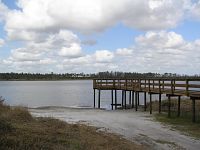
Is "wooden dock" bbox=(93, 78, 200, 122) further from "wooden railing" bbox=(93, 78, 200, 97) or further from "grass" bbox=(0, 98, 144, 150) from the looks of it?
"grass" bbox=(0, 98, 144, 150)

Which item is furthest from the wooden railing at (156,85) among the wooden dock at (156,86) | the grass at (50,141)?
the grass at (50,141)

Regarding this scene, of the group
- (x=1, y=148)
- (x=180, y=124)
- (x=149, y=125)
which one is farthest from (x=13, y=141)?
(x=180, y=124)

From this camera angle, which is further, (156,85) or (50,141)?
(156,85)

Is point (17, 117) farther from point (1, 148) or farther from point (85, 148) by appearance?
point (1, 148)

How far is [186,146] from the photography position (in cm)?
1507

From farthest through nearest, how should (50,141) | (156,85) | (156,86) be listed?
(156,86)
(156,85)
(50,141)

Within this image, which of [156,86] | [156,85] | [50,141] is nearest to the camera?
[50,141]

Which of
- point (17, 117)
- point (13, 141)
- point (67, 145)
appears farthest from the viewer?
point (17, 117)

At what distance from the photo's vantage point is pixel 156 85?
96.1 feet

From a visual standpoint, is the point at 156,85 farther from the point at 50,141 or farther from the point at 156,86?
the point at 50,141

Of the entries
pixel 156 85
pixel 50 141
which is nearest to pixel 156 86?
pixel 156 85

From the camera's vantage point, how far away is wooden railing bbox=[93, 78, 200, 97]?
75.9 ft

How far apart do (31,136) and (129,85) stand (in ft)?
83.9

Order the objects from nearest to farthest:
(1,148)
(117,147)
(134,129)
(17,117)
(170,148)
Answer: (1,148) → (117,147) → (170,148) → (17,117) → (134,129)
